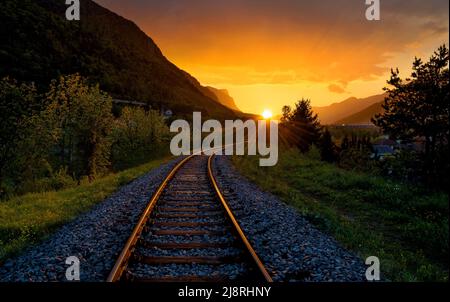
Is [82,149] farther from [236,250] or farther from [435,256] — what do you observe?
[435,256]

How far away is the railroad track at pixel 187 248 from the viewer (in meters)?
5.59

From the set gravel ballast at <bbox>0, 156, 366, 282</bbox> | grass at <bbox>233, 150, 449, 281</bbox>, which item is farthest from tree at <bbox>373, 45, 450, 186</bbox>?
gravel ballast at <bbox>0, 156, 366, 282</bbox>

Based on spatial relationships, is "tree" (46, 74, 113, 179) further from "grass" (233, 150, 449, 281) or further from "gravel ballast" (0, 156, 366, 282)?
"gravel ballast" (0, 156, 366, 282)

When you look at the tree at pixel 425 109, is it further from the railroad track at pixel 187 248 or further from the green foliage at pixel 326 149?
the green foliage at pixel 326 149

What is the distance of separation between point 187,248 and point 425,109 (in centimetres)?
1815

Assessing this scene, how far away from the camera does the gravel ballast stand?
19.1 feet

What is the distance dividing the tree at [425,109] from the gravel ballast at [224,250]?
1292cm

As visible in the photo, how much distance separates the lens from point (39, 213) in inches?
401

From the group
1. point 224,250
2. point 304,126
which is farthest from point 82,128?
point 304,126

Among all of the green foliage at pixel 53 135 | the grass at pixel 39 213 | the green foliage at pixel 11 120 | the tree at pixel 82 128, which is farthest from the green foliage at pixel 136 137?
the grass at pixel 39 213

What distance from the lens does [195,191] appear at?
1302 centimetres

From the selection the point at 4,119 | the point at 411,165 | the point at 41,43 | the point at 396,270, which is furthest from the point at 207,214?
the point at 41,43

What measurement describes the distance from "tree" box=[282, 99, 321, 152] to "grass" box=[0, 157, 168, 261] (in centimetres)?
2911
